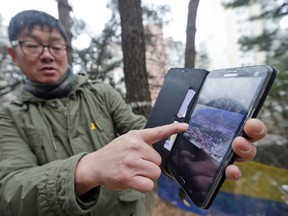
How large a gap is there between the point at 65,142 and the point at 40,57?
0.52 m

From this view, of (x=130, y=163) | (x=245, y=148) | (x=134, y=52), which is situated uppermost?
(x=245, y=148)

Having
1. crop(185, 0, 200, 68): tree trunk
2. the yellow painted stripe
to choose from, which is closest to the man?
the yellow painted stripe

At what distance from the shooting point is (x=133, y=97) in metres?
2.96

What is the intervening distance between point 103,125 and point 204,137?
2.43 feet

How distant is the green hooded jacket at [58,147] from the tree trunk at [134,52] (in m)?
1.34

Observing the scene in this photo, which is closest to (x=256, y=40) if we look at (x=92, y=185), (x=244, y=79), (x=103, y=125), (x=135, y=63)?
(x=135, y=63)

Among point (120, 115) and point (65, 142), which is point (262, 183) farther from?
point (65, 142)

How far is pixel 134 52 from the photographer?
9.69 feet

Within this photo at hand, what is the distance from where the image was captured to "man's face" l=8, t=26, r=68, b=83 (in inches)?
57.9

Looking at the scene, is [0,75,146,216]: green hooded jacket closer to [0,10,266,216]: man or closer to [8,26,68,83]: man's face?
[0,10,266,216]: man

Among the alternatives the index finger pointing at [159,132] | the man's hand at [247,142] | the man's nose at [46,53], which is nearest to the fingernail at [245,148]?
the man's hand at [247,142]

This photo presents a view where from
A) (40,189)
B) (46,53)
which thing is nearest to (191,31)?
(46,53)

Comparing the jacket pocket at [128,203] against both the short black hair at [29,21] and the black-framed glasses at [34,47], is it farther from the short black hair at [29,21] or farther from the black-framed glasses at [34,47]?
the short black hair at [29,21]

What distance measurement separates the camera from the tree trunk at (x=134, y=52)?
2951mm
